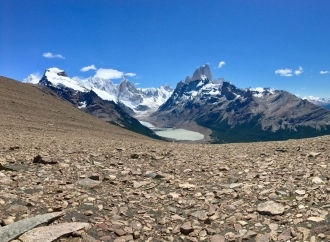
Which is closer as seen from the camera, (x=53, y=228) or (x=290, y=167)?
(x=53, y=228)

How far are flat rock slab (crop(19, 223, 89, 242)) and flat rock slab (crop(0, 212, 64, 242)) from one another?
0.19m

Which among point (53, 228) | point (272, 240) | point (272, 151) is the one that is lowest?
point (53, 228)

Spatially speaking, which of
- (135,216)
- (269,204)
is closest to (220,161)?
(269,204)

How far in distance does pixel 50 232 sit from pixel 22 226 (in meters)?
0.86

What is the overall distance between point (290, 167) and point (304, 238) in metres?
8.21

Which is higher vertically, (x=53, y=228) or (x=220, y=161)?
(x=220, y=161)

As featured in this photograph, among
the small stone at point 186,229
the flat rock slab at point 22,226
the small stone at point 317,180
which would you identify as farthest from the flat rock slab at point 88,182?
the small stone at point 317,180

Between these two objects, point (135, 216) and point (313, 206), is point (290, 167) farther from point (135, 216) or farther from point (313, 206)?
point (135, 216)

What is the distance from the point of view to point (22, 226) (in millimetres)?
9000

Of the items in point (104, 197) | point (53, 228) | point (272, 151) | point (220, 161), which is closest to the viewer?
point (53, 228)

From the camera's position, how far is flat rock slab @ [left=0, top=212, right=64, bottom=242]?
842 cm

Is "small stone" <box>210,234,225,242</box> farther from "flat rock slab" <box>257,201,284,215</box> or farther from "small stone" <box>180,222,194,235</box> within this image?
"flat rock slab" <box>257,201,284,215</box>

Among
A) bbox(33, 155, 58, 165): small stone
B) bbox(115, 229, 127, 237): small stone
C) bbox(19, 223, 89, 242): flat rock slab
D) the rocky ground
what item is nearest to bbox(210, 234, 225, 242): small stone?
the rocky ground

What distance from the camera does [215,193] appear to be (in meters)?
12.7
